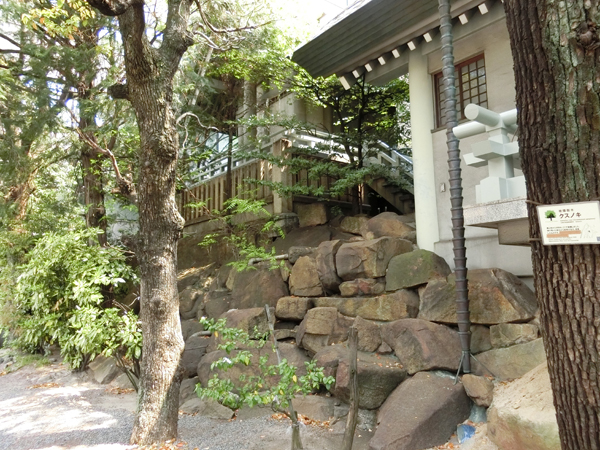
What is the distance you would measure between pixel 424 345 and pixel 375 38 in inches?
200

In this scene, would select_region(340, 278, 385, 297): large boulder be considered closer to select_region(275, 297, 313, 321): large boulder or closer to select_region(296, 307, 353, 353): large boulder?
select_region(296, 307, 353, 353): large boulder

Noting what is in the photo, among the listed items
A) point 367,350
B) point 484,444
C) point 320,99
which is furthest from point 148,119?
point 320,99

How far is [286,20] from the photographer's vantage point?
11.1m

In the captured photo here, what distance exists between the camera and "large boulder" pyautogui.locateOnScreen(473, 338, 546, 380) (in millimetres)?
5340

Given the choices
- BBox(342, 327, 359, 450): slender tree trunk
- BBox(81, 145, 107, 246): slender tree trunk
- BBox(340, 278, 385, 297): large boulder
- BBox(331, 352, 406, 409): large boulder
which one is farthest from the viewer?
BBox(81, 145, 107, 246): slender tree trunk

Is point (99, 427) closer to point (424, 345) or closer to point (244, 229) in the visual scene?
point (424, 345)

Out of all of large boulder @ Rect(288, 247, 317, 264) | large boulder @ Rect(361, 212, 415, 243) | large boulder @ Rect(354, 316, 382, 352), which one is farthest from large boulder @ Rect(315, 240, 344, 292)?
large boulder @ Rect(354, 316, 382, 352)

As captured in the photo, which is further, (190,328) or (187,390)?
(190,328)

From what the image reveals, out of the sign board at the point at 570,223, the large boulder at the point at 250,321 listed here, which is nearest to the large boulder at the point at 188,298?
the large boulder at the point at 250,321

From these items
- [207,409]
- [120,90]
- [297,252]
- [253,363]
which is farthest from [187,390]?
[120,90]

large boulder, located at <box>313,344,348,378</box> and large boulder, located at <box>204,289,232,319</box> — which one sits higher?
large boulder, located at <box>204,289,232,319</box>

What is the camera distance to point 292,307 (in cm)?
760

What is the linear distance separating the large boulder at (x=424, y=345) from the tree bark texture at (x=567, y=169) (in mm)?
3448

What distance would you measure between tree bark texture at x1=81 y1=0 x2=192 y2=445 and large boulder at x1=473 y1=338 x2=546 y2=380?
3.71 m
